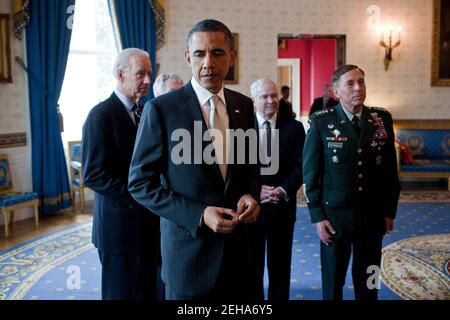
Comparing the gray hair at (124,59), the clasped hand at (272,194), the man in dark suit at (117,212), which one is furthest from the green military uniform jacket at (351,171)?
the gray hair at (124,59)

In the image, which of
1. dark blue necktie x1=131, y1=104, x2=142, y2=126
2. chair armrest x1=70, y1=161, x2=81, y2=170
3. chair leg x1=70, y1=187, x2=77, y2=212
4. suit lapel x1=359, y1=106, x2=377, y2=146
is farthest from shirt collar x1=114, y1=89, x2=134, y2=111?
chair leg x1=70, y1=187, x2=77, y2=212

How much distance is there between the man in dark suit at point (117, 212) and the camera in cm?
220

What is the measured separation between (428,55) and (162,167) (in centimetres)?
723

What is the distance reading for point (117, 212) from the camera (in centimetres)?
225

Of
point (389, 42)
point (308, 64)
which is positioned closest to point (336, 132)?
point (389, 42)

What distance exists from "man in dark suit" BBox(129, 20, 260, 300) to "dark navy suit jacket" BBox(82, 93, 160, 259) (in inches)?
24.0

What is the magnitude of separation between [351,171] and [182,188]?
4.13 feet

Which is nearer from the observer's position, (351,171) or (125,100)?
(125,100)

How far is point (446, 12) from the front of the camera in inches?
296

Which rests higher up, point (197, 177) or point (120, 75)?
point (120, 75)

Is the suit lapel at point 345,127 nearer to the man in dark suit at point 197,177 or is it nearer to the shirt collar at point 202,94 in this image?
the man in dark suit at point 197,177

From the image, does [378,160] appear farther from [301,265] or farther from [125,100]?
[301,265]

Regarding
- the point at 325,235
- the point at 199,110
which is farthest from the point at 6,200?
the point at 199,110
